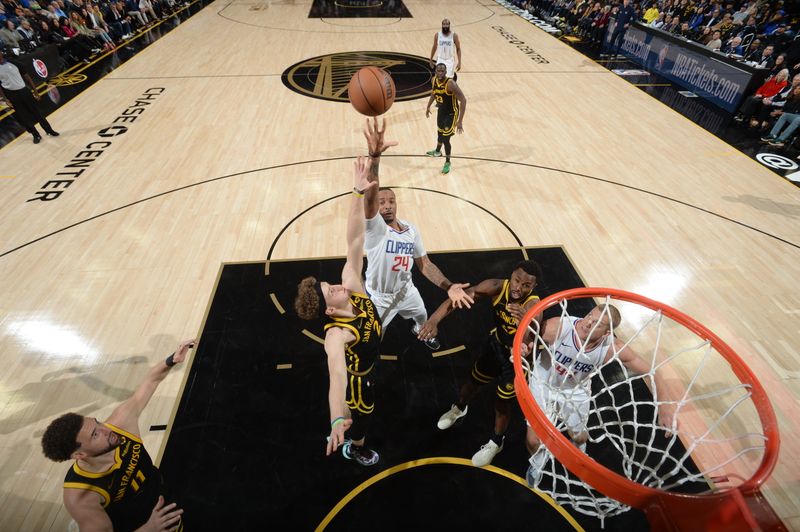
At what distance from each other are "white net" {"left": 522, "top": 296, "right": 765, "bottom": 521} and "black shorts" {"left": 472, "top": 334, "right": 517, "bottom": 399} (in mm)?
173

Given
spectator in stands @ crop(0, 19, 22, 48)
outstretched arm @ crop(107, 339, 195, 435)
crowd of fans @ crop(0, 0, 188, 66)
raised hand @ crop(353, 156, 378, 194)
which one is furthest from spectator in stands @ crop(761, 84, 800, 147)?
spectator in stands @ crop(0, 19, 22, 48)

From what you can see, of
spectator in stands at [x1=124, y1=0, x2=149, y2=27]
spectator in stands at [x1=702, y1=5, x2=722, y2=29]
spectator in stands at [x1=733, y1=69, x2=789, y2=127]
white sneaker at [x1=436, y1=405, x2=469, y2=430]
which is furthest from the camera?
spectator in stands at [x1=124, y1=0, x2=149, y2=27]

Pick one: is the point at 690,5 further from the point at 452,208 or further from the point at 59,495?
the point at 59,495

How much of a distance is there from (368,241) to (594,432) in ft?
8.44

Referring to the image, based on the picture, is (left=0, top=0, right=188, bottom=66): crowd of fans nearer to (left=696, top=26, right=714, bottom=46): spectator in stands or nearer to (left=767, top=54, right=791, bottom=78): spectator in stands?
(left=767, top=54, right=791, bottom=78): spectator in stands

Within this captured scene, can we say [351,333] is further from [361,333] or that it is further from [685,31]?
[685,31]

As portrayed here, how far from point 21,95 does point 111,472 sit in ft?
26.9

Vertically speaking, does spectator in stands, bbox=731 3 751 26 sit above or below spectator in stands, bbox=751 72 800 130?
above

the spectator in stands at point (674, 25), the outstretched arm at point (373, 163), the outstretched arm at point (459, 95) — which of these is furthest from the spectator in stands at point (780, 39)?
the outstretched arm at point (373, 163)

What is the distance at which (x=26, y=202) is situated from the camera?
6.38 m

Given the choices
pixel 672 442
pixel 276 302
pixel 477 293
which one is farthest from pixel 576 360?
pixel 276 302

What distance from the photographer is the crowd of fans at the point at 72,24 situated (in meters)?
10.6

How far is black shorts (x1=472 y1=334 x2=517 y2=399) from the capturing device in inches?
126

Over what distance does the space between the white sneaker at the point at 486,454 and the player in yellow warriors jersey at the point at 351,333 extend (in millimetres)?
802
